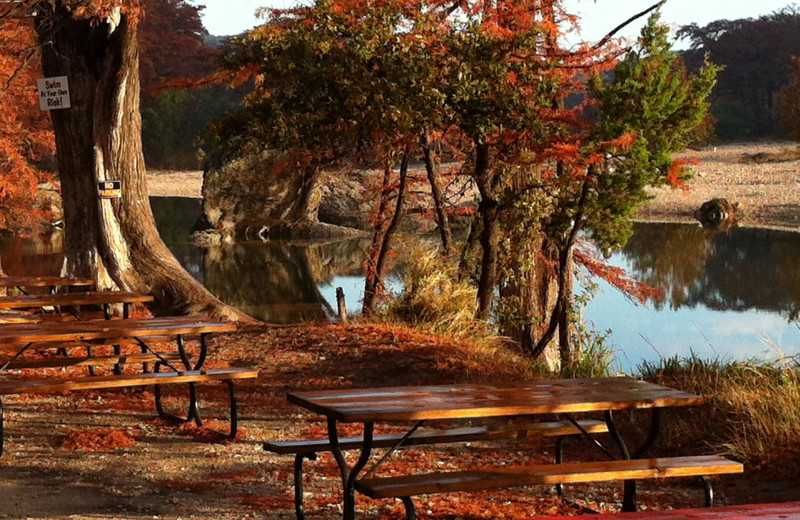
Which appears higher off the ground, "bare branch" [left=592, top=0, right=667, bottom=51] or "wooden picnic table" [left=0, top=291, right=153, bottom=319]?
"bare branch" [left=592, top=0, right=667, bottom=51]

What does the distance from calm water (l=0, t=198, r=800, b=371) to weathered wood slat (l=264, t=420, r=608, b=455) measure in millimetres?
10089

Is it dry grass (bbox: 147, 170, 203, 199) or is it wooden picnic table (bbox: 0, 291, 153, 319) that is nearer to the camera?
wooden picnic table (bbox: 0, 291, 153, 319)

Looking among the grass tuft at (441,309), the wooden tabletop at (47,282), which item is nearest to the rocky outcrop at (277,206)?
the grass tuft at (441,309)

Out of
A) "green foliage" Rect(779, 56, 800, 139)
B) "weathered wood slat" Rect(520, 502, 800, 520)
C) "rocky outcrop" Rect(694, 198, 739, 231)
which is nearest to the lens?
"weathered wood slat" Rect(520, 502, 800, 520)

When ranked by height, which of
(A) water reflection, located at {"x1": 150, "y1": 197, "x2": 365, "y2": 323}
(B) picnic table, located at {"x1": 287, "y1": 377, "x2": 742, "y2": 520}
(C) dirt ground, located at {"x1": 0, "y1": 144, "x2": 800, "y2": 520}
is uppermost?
(B) picnic table, located at {"x1": 287, "y1": 377, "x2": 742, "y2": 520}

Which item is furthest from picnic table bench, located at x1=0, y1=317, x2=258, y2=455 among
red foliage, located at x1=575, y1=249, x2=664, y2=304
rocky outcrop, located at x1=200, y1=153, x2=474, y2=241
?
rocky outcrop, located at x1=200, y1=153, x2=474, y2=241

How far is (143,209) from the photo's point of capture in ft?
36.5

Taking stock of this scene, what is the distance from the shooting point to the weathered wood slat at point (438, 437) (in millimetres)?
4637

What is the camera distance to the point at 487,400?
4375 mm

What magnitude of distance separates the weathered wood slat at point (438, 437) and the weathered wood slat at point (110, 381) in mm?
1517

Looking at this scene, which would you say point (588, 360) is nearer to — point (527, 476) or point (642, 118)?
point (642, 118)

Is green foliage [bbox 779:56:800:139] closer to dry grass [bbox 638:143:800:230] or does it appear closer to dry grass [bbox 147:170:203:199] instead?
dry grass [bbox 638:143:800:230]

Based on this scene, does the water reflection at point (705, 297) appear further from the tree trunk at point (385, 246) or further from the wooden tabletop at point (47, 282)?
the wooden tabletop at point (47, 282)

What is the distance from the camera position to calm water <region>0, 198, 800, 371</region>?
17.4m
